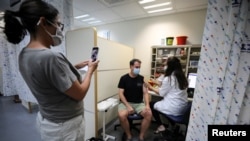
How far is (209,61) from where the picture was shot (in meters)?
1.14

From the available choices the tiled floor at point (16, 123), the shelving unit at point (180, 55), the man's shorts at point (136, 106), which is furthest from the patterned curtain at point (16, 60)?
the shelving unit at point (180, 55)

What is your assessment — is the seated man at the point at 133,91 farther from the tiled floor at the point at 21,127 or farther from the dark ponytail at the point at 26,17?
the dark ponytail at the point at 26,17

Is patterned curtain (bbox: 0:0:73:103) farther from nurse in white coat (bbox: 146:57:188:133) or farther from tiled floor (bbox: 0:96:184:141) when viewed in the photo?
nurse in white coat (bbox: 146:57:188:133)

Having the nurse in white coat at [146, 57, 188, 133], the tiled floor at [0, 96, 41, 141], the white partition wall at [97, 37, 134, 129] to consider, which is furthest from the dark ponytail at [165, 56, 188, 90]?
the tiled floor at [0, 96, 41, 141]

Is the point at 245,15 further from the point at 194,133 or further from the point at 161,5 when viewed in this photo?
the point at 161,5

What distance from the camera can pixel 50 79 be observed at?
2.18ft

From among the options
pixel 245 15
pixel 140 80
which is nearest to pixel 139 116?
pixel 140 80

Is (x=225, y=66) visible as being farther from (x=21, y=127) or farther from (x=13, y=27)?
(x=21, y=127)

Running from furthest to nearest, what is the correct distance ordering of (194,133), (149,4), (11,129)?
(149,4) < (11,129) < (194,133)

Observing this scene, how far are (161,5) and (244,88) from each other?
231 centimetres

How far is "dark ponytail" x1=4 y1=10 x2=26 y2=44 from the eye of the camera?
0.71 m

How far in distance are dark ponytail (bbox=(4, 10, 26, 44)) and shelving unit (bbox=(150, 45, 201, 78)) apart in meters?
2.80

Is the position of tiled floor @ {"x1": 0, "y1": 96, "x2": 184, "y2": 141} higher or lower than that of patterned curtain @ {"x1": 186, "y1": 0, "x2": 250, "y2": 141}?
lower

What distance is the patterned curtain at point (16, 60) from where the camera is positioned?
232cm
